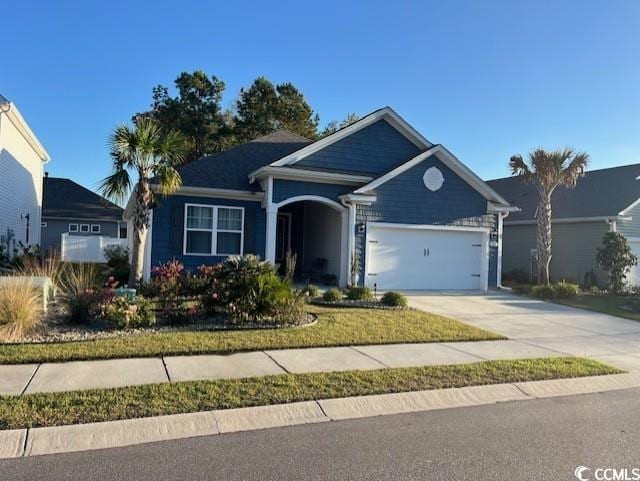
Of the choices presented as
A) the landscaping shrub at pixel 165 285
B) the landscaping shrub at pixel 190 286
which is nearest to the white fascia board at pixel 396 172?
the landscaping shrub at pixel 190 286

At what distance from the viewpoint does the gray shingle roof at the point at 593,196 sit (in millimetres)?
21906

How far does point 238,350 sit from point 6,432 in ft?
12.2

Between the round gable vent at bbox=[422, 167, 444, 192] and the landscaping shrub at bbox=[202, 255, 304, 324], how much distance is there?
8.36 metres

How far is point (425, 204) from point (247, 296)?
8903 mm

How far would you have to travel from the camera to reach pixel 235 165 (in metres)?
17.1

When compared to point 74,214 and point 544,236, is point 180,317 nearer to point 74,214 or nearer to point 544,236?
point 544,236

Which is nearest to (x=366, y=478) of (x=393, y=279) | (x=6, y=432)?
(x=6, y=432)

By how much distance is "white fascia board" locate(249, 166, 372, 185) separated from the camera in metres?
→ 15.3

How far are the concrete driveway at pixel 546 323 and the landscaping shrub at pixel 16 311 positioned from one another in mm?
8670

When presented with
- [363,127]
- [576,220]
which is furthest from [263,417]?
[576,220]

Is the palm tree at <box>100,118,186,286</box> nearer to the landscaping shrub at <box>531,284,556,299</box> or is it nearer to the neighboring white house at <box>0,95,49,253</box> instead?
the neighboring white house at <box>0,95,49,253</box>

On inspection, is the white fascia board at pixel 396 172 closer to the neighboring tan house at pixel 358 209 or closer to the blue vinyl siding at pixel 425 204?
the neighboring tan house at pixel 358 209

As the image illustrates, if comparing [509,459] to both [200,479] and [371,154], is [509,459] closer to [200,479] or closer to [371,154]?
[200,479]
